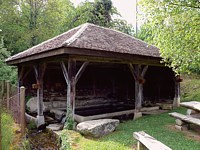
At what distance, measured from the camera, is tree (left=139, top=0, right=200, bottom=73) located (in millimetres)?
5629

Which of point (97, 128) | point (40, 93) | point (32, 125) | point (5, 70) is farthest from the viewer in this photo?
point (5, 70)

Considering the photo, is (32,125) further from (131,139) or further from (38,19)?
(38,19)

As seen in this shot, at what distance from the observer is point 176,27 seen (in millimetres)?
5863

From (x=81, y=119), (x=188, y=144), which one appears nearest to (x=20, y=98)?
(x=81, y=119)

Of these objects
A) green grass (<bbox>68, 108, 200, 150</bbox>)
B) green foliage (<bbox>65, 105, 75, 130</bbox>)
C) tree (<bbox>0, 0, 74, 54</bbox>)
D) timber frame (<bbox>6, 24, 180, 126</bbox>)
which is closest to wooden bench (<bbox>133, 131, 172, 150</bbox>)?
green grass (<bbox>68, 108, 200, 150</bbox>)

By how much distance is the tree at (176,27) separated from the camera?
563 cm

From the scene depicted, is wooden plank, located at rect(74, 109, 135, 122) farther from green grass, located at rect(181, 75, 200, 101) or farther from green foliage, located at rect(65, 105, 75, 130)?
green grass, located at rect(181, 75, 200, 101)

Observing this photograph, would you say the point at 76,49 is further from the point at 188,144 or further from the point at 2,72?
the point at 2,72

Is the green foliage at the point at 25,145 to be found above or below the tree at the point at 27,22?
below

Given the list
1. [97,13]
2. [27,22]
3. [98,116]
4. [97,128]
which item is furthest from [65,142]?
[97,13]

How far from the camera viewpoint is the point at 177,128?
6059mm

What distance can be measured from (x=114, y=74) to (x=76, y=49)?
5.98 metres

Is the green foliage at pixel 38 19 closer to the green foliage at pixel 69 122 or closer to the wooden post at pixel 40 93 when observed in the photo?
the wooden post at pixel 40 93

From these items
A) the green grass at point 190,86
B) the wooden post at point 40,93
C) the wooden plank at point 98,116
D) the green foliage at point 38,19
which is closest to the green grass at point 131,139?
the wooden plank at point 98,116
